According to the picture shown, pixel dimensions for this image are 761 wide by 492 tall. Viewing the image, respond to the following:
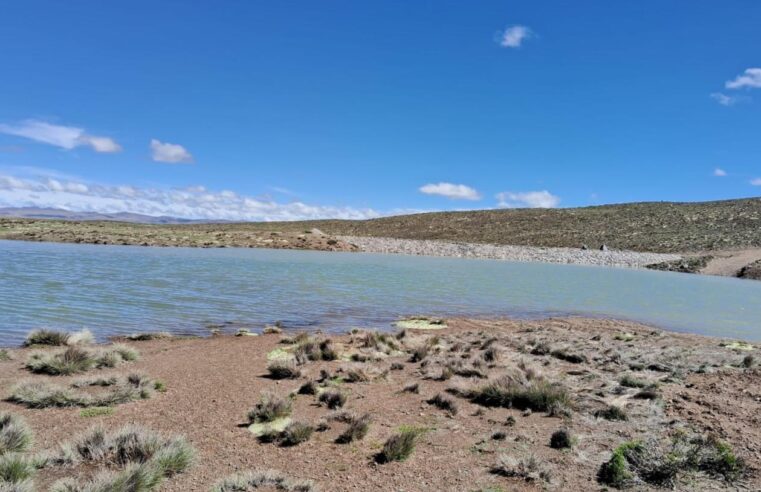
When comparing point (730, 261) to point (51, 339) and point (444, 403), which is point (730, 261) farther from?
point (51, 339)

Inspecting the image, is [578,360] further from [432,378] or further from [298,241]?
[298,241]

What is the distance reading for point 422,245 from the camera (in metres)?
63.2

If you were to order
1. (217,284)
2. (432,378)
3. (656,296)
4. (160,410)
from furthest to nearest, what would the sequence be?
(656,296), (217,284), (432,378), (160,410)

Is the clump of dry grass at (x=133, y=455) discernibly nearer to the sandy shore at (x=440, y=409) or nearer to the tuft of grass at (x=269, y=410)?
the sandy shore at (x=440, y=409)

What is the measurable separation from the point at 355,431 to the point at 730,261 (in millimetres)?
53920

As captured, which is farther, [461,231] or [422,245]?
[461,231]

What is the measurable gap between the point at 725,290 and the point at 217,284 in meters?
30.9

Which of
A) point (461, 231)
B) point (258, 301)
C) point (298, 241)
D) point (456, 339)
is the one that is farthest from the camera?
point (461, 231)

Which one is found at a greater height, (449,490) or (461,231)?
(461,231)

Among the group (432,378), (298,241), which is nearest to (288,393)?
(432,378)

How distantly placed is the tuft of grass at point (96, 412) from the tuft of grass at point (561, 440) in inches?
253

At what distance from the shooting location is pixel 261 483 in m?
5.31

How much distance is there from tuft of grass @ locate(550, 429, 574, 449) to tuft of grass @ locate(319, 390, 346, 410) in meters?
3.38

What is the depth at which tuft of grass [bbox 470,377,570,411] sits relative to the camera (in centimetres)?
831
